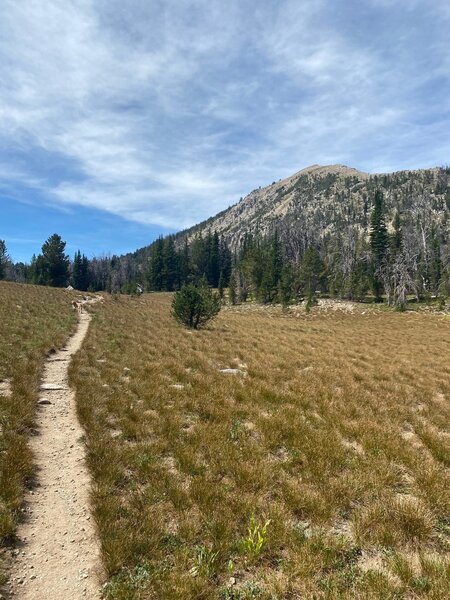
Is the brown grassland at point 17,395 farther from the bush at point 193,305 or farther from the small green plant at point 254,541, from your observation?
the bush at point 193,305

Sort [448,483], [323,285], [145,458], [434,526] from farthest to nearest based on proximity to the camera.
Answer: [323,285] → [145,458] → [448,483] → [434,526]

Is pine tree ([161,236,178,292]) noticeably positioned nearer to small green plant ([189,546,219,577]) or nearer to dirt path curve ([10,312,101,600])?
dirt path curve ([10,312,101,600])

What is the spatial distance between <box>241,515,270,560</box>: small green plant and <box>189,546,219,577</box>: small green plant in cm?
39

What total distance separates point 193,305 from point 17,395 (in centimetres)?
1903

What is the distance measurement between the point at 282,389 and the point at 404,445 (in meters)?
4.42

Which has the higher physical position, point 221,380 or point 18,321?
point 18,321

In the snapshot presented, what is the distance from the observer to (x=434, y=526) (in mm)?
4992

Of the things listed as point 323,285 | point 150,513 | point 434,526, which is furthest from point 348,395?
point 323,285

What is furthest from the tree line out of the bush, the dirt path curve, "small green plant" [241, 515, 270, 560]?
"small green plant" [241, 515, 270, 560]

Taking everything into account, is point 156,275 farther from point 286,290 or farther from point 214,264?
point 286,290

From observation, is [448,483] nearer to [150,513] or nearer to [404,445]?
[404,445]

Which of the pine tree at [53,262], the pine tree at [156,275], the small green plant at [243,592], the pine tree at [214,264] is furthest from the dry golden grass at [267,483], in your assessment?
the pine tree at [214,264]

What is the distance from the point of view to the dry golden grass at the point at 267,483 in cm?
409

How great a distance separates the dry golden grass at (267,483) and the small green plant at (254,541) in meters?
0.02
